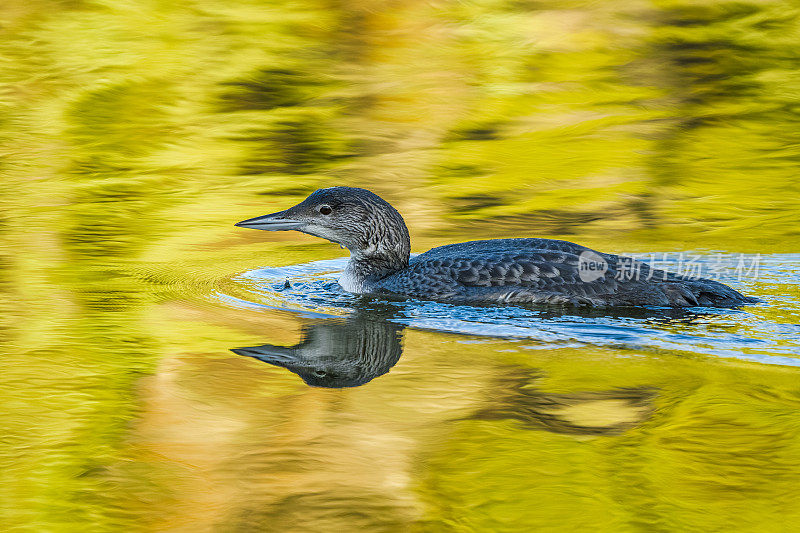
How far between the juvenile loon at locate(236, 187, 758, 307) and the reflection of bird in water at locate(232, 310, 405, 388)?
→ 1.68ft

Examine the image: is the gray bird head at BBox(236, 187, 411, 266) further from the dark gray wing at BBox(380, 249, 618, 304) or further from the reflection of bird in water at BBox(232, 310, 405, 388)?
the reflection of bird in water at BBox(232, 310, 405, 388)

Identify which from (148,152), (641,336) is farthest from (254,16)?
(641,336)

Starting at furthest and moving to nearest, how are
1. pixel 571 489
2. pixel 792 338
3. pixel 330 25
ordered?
pixel 330 25
pixel 792 338
pixel 571 489

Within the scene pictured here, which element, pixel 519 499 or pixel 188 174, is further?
pixel 188 174

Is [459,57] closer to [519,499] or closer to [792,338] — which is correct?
[792,338]

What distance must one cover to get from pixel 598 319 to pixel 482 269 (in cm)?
72

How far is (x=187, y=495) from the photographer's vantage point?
3.22 metres

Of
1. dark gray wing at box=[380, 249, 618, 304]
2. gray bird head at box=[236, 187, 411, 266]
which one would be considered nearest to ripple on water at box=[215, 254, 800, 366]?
dark gray wing at box=[380, 249, 618, 304]

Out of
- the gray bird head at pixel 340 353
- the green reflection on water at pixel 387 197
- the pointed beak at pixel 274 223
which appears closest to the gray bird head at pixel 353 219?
the pointed beak at pixel 274 223

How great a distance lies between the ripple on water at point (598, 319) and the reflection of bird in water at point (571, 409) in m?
0.66

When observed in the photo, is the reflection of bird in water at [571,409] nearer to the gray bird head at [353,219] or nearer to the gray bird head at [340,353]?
the gray bird head at [340,353]

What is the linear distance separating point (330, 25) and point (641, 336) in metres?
12.9

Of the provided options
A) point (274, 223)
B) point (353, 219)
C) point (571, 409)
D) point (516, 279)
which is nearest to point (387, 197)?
point (353, 219)

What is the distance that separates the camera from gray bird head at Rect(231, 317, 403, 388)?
173 inches
